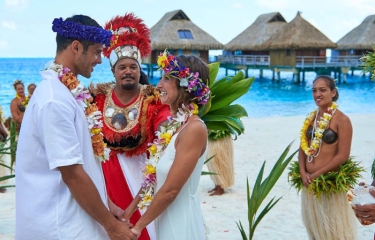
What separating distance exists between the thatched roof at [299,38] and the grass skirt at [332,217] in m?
29.4

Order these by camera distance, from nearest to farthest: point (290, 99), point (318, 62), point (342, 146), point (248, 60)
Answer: point (342, 146) < point (290, 99) < point (318, 62) < point (248, 60)

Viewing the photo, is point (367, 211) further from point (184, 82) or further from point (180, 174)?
point (184, 82)

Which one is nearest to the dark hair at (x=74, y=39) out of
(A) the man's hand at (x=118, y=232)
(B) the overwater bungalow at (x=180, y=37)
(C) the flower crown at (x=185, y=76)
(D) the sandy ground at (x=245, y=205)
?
(C) the flower crown at (x=185, y=76)

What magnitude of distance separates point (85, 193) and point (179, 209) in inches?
21.4

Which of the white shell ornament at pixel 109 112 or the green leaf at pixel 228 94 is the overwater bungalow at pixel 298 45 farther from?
the green leaf at pixel 228 94

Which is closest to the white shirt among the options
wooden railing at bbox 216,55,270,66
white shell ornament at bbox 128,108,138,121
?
white shell ornament at bbox 128,108,138,121

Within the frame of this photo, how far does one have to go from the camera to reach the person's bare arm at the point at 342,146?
3818 millimetres

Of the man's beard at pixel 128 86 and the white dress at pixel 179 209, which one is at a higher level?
the man's beard at pixel 128 86

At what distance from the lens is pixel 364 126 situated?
12672 mm

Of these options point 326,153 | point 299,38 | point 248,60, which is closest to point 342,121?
point 326,153

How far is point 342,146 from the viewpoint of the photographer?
12.6ft

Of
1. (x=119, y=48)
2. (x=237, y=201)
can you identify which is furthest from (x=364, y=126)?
(x=119, y=48)

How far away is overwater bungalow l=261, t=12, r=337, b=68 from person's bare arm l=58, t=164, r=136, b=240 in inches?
1249

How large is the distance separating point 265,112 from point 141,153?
21.4 metres
